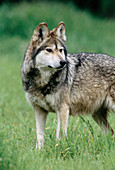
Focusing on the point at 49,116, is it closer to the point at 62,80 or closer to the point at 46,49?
the point at 62,80

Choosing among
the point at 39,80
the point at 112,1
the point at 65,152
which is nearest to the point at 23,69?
the point at 39,80

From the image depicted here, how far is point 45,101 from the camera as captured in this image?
587 centimetres

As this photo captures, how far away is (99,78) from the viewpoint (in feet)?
20.9

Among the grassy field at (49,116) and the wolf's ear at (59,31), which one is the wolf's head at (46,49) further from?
the grassy field at (49,116)

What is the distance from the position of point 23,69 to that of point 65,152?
166cm

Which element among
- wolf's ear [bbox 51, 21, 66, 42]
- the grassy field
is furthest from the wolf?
the grassy field

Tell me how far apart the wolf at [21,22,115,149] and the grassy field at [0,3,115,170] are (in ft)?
1.20

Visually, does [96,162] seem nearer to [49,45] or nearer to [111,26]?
[49,45]

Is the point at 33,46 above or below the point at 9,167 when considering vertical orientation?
above

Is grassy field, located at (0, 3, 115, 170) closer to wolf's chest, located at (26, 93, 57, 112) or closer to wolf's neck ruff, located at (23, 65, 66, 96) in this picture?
wolf's chest, located at (26, 93, 57, 112)

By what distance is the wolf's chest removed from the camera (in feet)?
19.1

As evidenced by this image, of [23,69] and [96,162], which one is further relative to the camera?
[23,69]

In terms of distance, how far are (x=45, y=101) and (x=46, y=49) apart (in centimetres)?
88

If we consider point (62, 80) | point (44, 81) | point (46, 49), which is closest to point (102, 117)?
point (62, 80)
